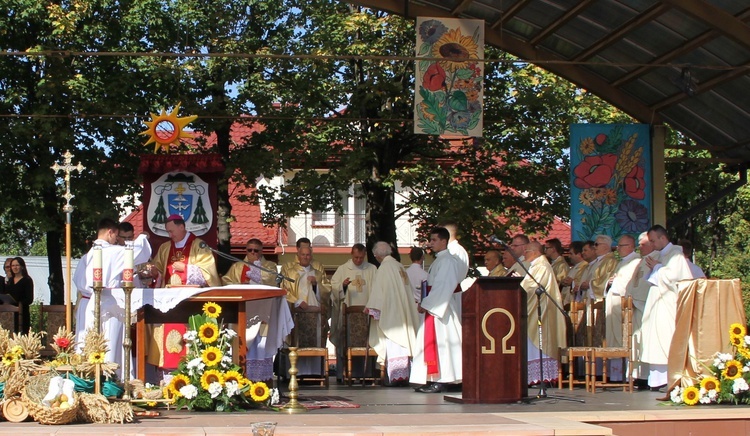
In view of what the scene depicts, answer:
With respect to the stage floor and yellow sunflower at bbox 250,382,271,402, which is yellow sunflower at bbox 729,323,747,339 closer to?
the stage floor

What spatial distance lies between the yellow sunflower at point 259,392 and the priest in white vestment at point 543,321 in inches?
169

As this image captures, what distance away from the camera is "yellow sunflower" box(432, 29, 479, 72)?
1537 centimetres

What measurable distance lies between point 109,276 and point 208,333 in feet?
5.94

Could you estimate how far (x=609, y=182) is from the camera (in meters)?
17.0

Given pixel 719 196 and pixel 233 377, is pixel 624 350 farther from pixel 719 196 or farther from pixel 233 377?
pixel 719 196

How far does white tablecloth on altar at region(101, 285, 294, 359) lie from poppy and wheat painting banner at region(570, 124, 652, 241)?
6610 mm

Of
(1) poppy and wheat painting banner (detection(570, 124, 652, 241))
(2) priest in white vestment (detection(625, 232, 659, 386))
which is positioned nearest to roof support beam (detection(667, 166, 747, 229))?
(1) poppy and wheat painting banner (detection(570, 124, 652, 241))

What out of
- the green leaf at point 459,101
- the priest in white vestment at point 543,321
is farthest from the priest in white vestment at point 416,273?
the green leaf at point 459,101

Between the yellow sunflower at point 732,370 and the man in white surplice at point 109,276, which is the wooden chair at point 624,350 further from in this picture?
the man in white surplice at point 109,276

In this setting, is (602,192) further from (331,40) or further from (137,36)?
(137,36)

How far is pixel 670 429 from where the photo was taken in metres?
9.84

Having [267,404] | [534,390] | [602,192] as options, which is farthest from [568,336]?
[267,404]

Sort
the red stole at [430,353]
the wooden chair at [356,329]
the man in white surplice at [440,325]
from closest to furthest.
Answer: the man in white surplice at [440,325], the red stole at [430,353], the wooden chair at [356,329]

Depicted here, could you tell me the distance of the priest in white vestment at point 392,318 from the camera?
14.1 metres
